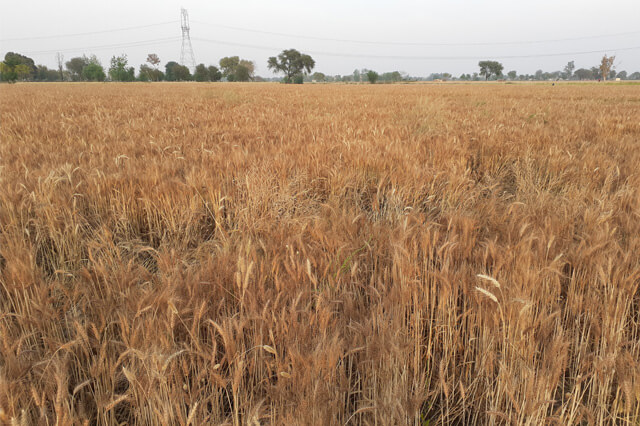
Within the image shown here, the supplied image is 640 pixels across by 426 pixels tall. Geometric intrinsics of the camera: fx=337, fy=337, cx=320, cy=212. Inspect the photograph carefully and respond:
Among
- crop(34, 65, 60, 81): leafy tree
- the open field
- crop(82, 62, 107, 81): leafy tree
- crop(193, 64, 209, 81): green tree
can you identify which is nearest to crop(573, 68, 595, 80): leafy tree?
crop(193, 64, 209, 81): green tree

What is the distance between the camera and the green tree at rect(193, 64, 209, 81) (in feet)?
274

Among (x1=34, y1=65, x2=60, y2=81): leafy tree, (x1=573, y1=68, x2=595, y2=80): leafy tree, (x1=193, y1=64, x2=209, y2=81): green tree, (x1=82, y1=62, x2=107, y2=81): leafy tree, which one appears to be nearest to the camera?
(x1=193, y1=64, x2=209, y2=81): green tree

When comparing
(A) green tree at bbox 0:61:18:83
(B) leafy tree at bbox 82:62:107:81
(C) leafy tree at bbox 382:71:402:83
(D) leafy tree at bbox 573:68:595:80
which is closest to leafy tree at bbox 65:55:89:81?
(B) leafy tree at bbox 82:62:107:81

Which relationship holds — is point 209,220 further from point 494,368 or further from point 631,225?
point 631,225

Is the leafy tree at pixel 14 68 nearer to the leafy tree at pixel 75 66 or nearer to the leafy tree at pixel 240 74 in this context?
the leafy tree at pixel 75 66

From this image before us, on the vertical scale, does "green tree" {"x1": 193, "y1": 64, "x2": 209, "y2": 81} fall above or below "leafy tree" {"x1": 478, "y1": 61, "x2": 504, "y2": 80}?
below

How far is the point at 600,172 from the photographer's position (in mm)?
3229

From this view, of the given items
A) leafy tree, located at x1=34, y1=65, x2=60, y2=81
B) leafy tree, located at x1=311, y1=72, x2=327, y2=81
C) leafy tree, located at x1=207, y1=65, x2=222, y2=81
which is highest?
leafy tree, located at x1=311, y1=72, x2=327, y2=81

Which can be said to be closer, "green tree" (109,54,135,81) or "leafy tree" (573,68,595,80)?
"green tree" (109,54,135,81)

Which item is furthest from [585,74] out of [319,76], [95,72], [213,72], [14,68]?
[14,68]

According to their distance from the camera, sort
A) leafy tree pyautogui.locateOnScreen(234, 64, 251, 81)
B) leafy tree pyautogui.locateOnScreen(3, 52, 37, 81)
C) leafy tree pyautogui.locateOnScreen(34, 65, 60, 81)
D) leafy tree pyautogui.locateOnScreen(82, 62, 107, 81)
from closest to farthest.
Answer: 1. leafy tree pyautogui.locateOnScreen(3, 52, 37, 81)
2. leafy tree pyautogui.locateOnScreen(82, 62, 107, 81)
3. leafy tree pyautogui.locateOnScreen(234, 64, 251, 81)
4. leafy tree pyautogui.locateOnScreen(34, 65, 60, 81)

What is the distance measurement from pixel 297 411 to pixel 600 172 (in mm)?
3750

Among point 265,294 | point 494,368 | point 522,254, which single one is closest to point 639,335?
point 522,254

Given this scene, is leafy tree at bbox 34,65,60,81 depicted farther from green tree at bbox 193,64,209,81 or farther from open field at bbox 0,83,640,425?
open field at bbox 0,83,640,425
